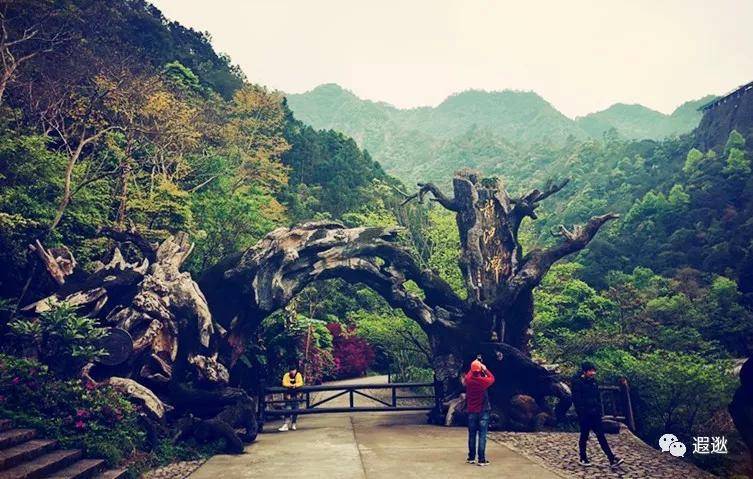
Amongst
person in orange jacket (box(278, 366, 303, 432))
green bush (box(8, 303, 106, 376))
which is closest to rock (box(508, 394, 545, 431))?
person in orange jacket (box(278, 366, 303, 432))

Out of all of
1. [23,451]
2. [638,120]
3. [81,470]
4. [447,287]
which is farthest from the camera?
[638,120]

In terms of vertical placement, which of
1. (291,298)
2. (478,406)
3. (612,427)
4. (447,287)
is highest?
(447,287)

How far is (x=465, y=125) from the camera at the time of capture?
14175cm

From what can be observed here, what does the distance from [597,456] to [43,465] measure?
851cm

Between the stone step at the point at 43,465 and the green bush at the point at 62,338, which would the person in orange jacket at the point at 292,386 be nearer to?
the green bush at the point at 62,338

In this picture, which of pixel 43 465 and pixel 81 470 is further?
pixel 81 470

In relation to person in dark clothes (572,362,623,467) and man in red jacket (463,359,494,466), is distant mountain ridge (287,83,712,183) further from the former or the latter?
man in red jacket (463,359,494,466)

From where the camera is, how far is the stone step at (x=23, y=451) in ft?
22.3

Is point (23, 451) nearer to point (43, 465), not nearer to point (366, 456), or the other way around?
point (43, 465)

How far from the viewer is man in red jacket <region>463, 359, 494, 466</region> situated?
8.66 metres

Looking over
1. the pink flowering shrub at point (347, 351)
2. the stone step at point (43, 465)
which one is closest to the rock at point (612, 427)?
the stone step at point (43, 465)

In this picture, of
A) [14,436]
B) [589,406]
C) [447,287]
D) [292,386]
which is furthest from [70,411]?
[447,287]

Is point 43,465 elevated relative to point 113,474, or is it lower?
elevated

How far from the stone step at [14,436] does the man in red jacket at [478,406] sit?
21.5 ft
